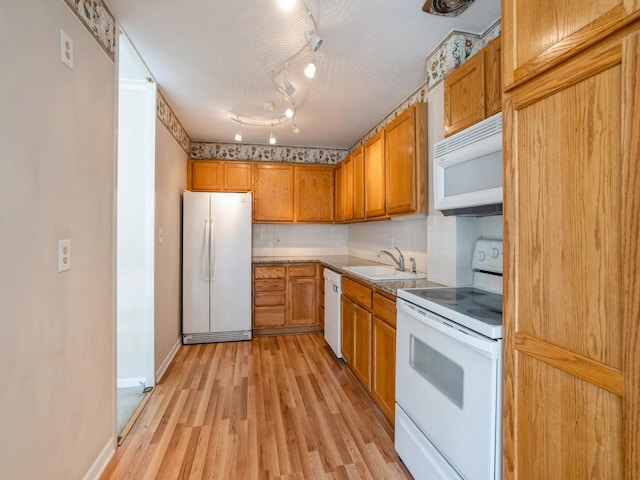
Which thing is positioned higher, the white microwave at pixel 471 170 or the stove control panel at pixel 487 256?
the white microwave at pixel 471 170

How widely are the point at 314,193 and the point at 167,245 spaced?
1964mm

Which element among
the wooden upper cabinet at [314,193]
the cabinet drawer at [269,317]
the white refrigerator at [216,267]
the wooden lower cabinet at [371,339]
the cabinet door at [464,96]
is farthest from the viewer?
the wooden upper cabinet at [314,193]

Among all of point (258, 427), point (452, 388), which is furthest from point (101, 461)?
point (452, 388)

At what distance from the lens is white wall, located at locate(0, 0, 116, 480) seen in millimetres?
996

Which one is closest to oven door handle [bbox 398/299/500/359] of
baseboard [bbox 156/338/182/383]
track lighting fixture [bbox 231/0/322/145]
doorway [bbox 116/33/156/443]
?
track lighting fixture [bbox 231/0/322/145]

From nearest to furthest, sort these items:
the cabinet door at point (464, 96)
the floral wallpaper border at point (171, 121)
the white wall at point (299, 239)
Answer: the cabinet door at point (464, 96) → the floral wallpaper border at point (171, 121) → the white wall at point (299, 239)

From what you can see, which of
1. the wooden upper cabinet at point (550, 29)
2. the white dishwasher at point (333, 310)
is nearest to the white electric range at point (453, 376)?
the wooden upper cabinet at point (550, 29)

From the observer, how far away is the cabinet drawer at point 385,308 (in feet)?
6.27

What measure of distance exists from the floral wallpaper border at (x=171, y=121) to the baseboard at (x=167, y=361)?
2.11 m

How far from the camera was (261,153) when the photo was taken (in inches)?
163

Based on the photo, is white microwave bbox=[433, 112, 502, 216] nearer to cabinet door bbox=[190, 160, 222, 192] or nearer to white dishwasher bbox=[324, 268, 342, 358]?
white dishwasher bbox=[324, 268, 342, 358]

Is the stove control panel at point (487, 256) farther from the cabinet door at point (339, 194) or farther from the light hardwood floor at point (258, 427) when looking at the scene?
the cabinet door at point (339, 194)

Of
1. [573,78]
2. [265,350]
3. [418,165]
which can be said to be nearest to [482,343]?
[573,78]

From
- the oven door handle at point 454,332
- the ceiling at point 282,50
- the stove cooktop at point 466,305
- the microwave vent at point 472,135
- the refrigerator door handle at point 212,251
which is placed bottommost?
the oven door handle at point 454,332
